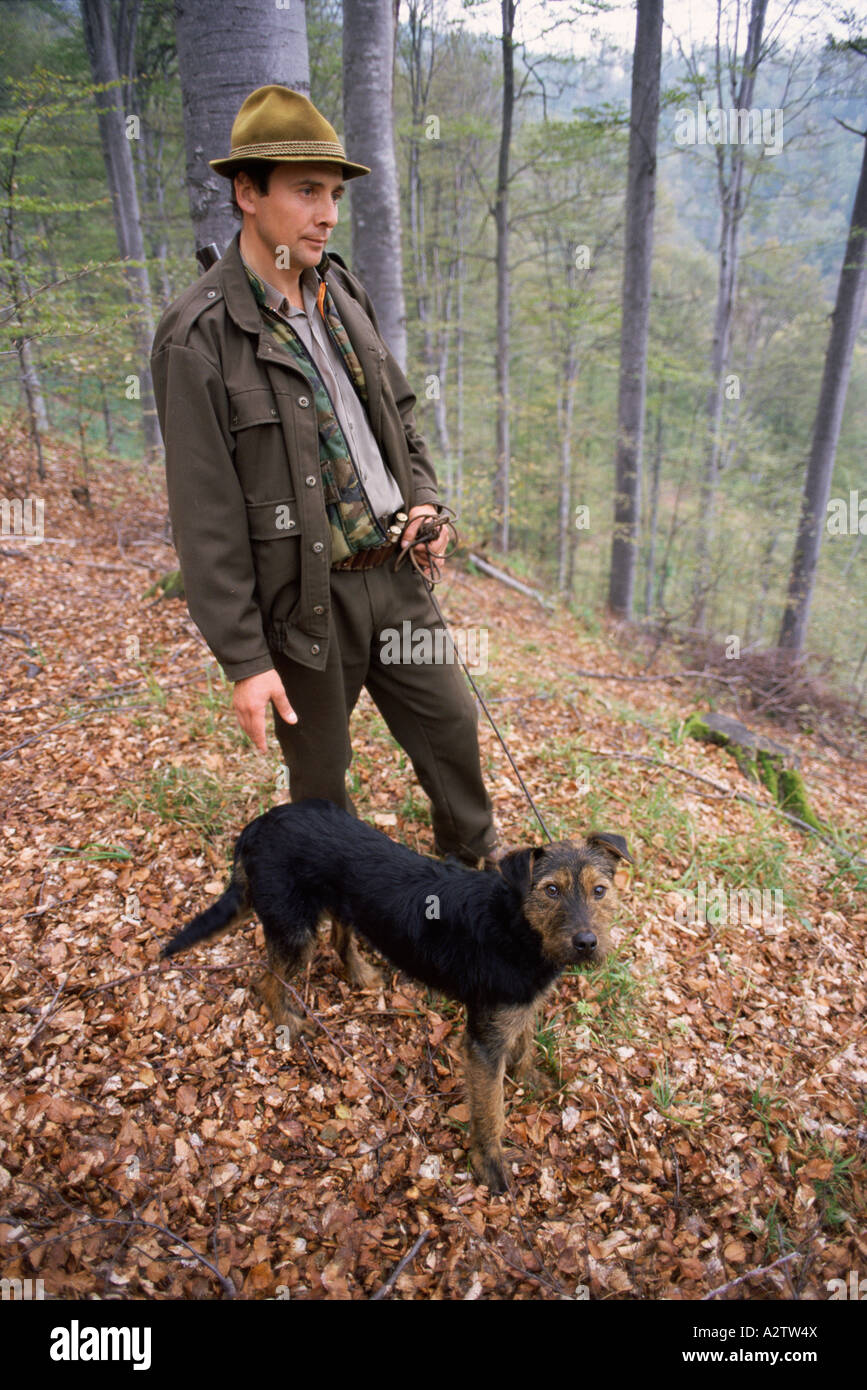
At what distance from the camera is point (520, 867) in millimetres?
2178

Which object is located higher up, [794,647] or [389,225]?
[389,225]

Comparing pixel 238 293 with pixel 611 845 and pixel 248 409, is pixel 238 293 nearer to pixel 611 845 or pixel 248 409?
pixel 248 409

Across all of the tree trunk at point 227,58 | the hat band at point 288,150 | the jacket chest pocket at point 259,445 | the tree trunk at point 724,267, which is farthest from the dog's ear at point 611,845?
the tree trunk at point 724,267

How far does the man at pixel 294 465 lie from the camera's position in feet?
6.81

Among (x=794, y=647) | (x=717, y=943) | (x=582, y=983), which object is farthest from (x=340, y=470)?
(x=794, y=647)

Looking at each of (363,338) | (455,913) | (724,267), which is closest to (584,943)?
(455,913)

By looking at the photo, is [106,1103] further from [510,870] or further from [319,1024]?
[510,870]

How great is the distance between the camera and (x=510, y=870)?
2205 millimetres

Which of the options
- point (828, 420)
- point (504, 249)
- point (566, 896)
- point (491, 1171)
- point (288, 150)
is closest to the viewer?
point (288, 150)

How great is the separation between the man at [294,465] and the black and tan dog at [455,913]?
366 millimetres

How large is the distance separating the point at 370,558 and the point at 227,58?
9.96ft

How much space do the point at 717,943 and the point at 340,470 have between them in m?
3.11

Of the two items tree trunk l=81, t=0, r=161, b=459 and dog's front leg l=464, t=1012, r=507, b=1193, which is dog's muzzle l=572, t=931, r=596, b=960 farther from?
tree trunk l=81, t=0, r=161, b=459

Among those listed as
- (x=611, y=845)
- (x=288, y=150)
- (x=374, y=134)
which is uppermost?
(x=374, y=134)
